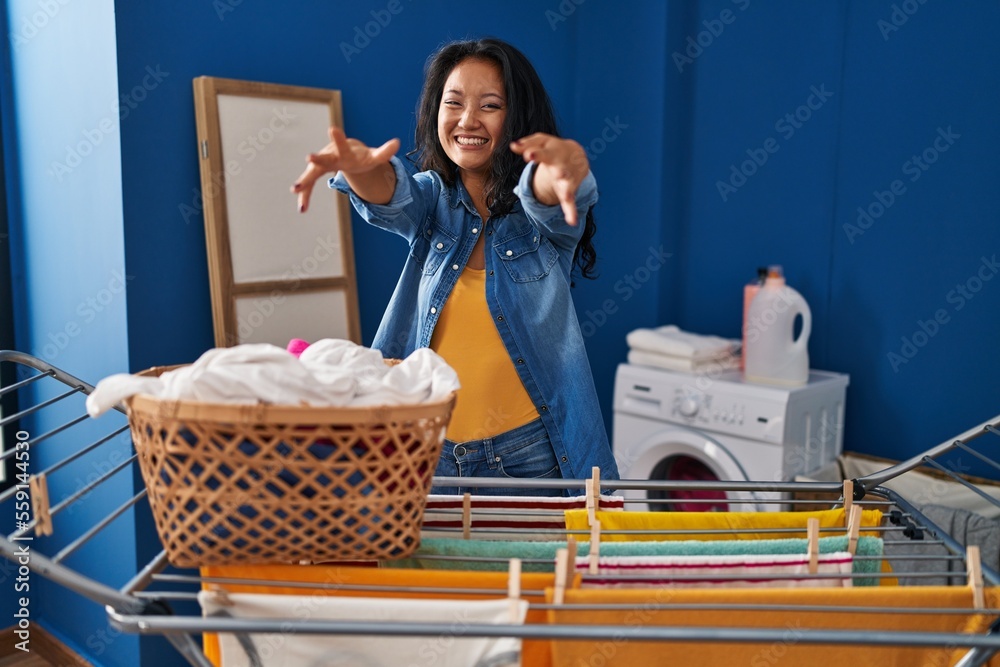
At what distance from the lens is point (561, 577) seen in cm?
79

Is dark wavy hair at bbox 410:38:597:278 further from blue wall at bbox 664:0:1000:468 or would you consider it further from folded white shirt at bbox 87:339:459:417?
blue wall at bbox 664:0:1000:468

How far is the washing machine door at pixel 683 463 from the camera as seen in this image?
2.57 m

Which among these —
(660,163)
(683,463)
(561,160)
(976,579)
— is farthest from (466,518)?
(660,163)

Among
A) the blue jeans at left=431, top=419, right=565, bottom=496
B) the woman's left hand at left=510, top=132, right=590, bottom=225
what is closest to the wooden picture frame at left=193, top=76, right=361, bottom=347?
the blue jeans at left=431, top=419, right=565, bottom=496

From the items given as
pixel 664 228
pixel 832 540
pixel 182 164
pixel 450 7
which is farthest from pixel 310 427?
pixel 664 228

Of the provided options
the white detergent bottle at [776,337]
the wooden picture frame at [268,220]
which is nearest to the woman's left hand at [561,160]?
the wooden picture frame at [268,220]

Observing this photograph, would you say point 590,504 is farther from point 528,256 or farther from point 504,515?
point 528,256

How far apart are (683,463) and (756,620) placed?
6.86ft

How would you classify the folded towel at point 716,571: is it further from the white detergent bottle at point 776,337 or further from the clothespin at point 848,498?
the white detergent bottle at point 776,337

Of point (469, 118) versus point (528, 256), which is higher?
point (469, 118)

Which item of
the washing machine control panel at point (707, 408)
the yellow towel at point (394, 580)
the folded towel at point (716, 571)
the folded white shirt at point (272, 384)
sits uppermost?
the folded white shirt at point (272, 384)

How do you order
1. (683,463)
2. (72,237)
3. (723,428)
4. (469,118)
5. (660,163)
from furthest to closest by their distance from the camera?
(660,163)
(683,463)
(723,428)
(72,237)
(469,118)

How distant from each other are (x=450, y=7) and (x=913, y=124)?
149 cm

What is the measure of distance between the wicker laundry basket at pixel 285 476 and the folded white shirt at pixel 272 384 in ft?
0.07
